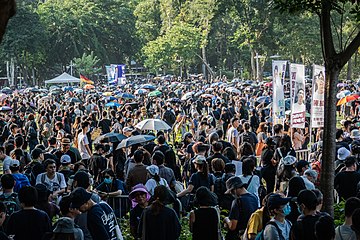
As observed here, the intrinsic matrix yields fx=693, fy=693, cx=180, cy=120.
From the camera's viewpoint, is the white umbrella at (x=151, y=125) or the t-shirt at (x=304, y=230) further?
the white umbrella at (x=151, y=125)

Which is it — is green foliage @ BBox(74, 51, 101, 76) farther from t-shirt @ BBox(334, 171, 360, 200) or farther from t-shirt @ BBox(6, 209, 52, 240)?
t-shirt @ BBox(6, 209, 52, 240)

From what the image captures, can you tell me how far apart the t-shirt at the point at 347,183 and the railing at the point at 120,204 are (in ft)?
10.1

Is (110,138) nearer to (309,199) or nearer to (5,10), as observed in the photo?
(309,199)

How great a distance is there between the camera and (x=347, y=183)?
993 centimetres

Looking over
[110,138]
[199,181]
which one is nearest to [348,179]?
[199,181]

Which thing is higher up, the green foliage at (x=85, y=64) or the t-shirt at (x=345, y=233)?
the green foliage at (x=85, y=64)

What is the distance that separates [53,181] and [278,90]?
346 inches

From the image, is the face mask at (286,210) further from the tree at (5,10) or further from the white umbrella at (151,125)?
the white umbrella at (151,125)

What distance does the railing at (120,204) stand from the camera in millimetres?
10003

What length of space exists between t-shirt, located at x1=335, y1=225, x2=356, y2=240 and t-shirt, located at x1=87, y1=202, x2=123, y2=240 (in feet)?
7.21

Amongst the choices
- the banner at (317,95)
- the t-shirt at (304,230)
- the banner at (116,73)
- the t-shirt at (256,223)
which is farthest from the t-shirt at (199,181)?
the banner at (116,73)

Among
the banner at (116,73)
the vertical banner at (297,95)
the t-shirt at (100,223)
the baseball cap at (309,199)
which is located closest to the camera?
the baseball cap at (309,199)

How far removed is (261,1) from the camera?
5469 cm

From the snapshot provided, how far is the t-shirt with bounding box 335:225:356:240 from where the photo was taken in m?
6.19
